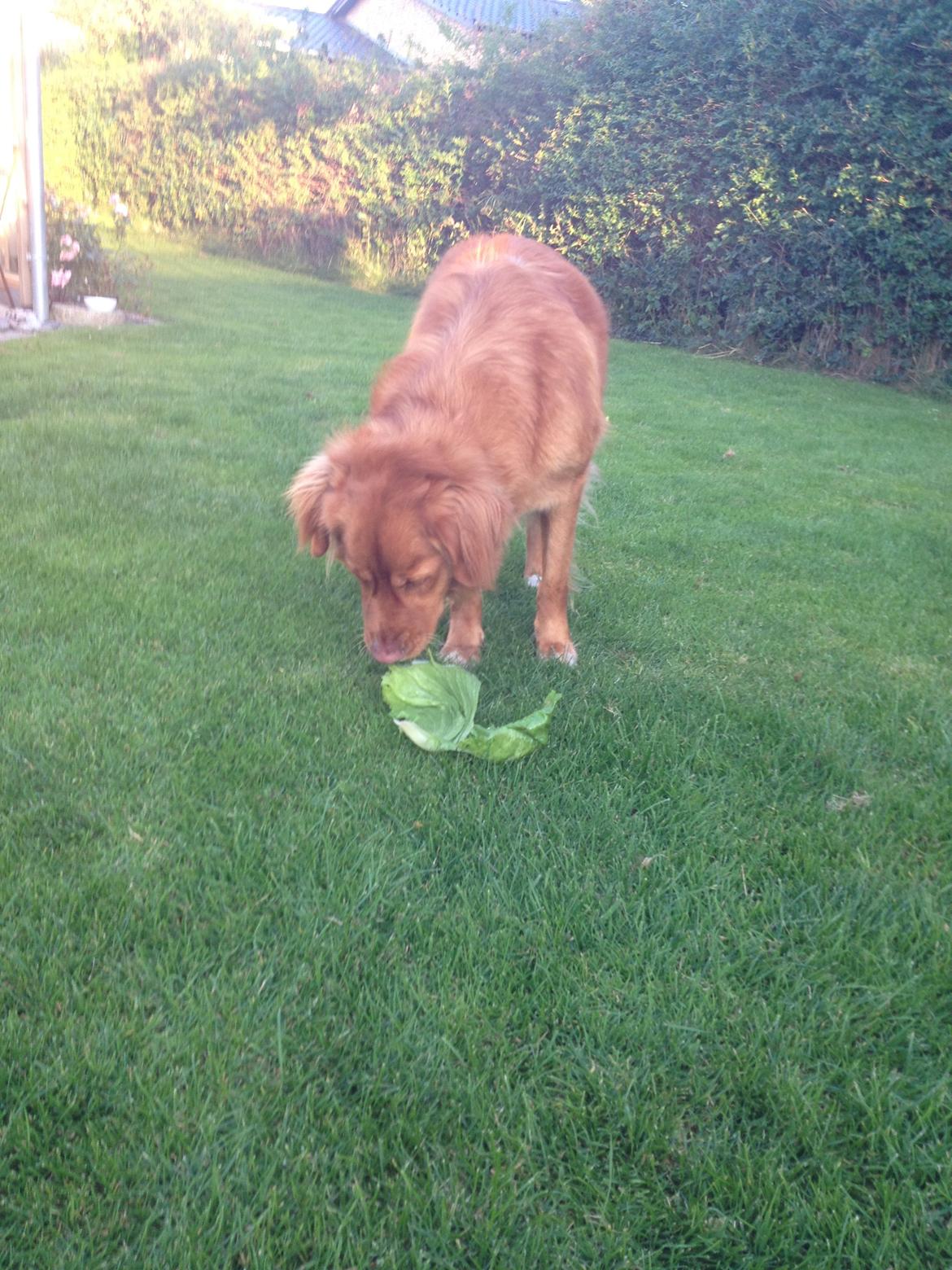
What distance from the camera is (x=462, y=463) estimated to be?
332 cm

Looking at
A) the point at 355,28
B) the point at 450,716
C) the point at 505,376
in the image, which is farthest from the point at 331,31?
the point at 450,716

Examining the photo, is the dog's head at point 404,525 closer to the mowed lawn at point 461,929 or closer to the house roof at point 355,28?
the mowed lawn at point 461,929

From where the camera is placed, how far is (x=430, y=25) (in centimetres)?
3116

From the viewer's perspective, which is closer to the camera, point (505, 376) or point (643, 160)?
point (505, 376)

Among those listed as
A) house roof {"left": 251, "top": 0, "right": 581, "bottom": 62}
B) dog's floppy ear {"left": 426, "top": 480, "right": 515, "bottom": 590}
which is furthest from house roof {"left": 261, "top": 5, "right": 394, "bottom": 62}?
dog's floppy ear {"left": 426, "top": 480, "right": 515, "bottom": 590}

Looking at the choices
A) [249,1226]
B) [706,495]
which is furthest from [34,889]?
[706,495]

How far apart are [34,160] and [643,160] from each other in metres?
7.77

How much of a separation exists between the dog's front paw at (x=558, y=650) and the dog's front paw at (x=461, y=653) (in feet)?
0.90

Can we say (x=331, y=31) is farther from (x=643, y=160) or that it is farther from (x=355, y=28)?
(x=643, y=160)

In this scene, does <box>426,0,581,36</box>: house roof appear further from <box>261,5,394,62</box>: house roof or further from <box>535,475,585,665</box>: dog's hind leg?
<box>535,475,585,665</box>: dog's hind leg

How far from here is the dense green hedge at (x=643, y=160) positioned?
11.0 meters

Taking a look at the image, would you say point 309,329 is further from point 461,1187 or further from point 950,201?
point 461,1187

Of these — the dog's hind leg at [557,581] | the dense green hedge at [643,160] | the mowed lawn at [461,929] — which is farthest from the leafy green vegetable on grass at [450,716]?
the dense green hedge at [643,160]

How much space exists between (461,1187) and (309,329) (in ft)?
36.3
